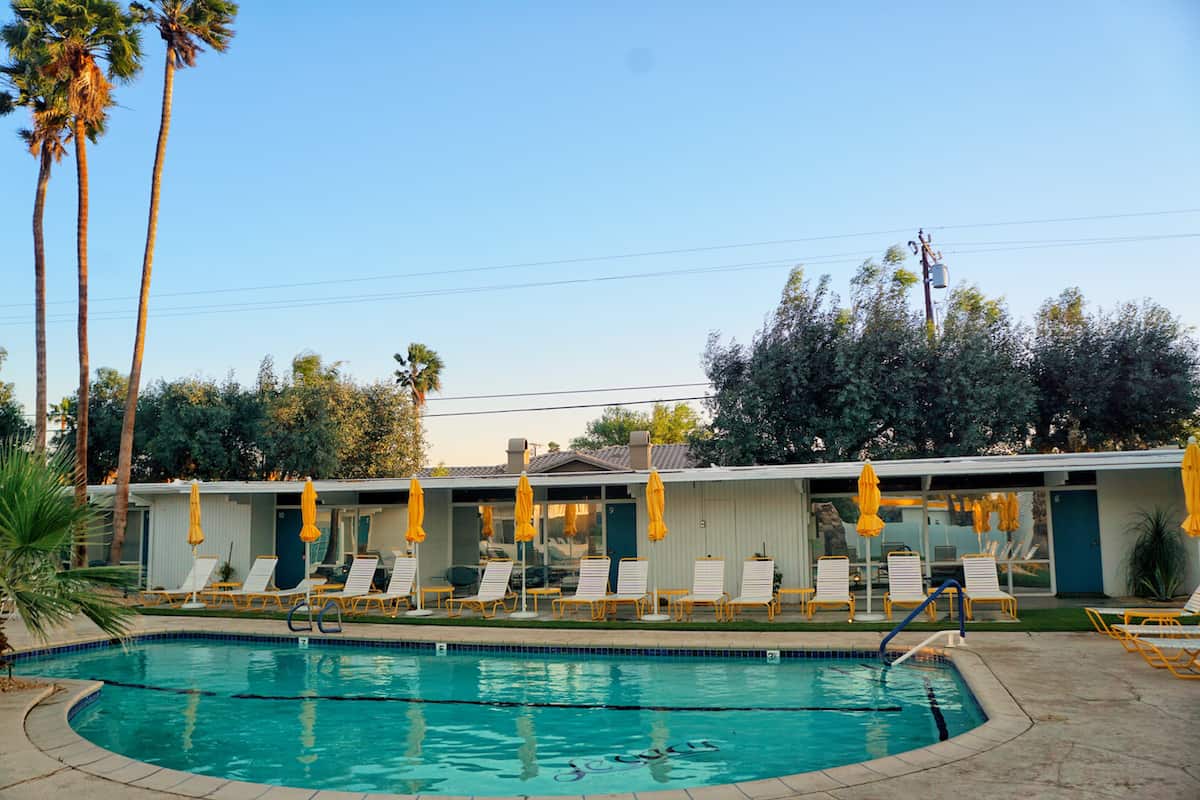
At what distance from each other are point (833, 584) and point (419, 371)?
1299 inches

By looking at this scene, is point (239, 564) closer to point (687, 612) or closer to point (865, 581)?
point (687, 612)

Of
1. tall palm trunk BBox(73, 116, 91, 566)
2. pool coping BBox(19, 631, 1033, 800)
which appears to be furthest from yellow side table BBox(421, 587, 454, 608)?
tall palm trunk BBox(73, 116, 91, 566)

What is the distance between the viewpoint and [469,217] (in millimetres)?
23297

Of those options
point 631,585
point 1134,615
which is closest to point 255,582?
point 631,585

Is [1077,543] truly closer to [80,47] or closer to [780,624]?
[780,624]

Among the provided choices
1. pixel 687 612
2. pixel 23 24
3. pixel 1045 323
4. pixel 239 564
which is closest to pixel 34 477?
pixel 687 612

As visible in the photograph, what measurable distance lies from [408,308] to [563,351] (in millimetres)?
6459

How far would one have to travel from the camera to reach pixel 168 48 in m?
20.9

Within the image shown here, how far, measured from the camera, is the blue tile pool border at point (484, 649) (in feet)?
36.5

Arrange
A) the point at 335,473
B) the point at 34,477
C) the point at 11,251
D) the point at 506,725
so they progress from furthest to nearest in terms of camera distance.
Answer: the point at 335,473, the point at 11,251, the point at 506,725, the point at 34,477

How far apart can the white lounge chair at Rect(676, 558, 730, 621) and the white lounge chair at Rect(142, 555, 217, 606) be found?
9788 millimetres

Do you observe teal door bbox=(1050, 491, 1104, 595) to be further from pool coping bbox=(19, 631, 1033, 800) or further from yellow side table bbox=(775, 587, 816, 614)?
pool coping bbox=(19, 631, 1033, 800)

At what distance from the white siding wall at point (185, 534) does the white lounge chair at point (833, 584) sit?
1233cm

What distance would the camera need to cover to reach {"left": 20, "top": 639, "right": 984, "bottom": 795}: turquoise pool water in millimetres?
7191
